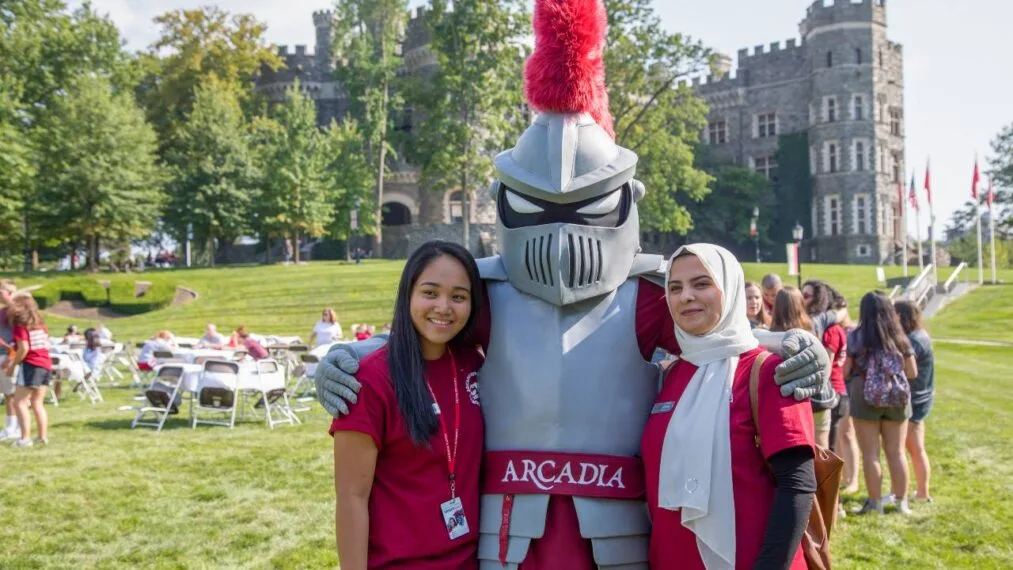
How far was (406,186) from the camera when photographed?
146 feet

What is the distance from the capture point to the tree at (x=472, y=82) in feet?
96.4

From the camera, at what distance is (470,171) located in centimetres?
3052

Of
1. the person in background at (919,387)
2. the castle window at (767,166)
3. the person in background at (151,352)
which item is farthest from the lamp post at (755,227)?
the person in background at (919,387)

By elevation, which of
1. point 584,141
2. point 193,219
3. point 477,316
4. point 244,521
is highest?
point 193,219

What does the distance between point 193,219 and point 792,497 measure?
3737cm

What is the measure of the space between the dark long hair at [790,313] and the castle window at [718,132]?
159ft

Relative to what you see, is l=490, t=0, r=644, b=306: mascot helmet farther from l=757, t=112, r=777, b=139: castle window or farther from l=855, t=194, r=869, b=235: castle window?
l=757, t=112, r=777, b=139: castle window

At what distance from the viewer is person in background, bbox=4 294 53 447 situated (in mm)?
8656

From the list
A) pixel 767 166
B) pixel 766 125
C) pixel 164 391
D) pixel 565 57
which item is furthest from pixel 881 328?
pixel 766 125

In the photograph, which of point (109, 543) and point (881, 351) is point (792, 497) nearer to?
point (881, 351)

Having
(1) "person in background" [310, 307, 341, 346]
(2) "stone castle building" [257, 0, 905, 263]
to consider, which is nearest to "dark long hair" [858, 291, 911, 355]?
(1) "person in background" [310, 307, 341, 346]

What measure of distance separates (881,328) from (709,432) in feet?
13.9

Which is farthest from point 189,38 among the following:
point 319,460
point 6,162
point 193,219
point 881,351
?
point 881,351

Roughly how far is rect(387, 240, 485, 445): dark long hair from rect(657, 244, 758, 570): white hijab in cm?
70
